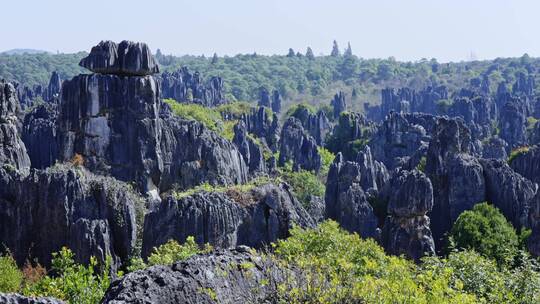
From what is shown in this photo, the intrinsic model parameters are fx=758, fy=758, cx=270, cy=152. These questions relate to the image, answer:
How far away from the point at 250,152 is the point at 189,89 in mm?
65548

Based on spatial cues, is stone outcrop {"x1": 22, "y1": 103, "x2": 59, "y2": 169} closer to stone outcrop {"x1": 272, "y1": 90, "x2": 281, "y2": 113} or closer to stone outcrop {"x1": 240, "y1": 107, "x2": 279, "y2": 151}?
stone outcrop {"x1": 240, "y1": 107, "x2": 279, "y2": 151}

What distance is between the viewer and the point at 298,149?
8844cm

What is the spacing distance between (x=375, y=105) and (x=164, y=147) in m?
124

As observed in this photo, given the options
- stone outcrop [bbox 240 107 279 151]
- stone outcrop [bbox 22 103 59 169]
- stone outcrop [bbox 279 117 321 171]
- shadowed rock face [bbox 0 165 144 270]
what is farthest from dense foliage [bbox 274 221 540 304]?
stone outcrop [bbox 240 107 279 151]

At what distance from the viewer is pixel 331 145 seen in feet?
339

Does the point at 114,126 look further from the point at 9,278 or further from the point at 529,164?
the point at 529,164

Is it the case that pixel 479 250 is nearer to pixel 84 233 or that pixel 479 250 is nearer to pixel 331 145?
pixel 84 233

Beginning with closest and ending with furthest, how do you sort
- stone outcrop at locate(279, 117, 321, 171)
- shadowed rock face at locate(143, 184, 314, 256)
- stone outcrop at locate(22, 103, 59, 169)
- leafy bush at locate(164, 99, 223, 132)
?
shadowed rock face at locate(143, 184, 314, 256) → stone outcrop at locate(22, 103, 59, 169) → stone outcrop at locate(279, 117, 321, 171) → leafy bush at locate(164, 99, 223, 132)

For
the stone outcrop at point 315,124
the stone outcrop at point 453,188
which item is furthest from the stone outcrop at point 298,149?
the stone outcrop at point 453,188

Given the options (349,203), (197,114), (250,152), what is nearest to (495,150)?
(250,152)

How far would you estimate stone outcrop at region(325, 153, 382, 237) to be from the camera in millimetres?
45938

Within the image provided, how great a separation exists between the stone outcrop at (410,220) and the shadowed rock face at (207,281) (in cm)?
2418

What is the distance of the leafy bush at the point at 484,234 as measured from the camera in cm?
3975

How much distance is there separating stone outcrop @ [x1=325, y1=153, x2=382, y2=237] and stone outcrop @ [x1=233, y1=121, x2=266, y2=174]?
22331mm
